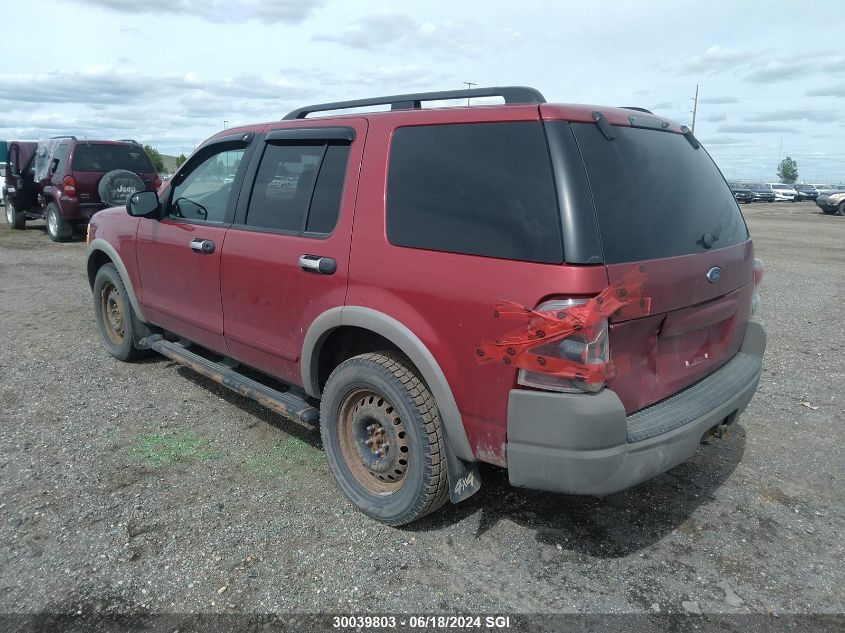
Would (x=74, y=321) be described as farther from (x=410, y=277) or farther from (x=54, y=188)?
(x=54, y=188)

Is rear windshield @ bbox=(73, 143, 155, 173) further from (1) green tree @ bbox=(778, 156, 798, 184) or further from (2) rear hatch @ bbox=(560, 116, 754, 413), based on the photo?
(1) green tree @ bbox=(778, 156, 798, 184)

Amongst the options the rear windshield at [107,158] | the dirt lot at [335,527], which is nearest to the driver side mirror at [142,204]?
the dirt lot at [335,527]

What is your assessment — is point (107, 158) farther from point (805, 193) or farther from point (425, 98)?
point (805, 193)

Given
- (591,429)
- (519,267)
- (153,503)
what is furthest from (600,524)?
(153,503)

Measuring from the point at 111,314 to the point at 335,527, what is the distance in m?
3.50

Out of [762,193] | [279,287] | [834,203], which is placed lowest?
[762,193]

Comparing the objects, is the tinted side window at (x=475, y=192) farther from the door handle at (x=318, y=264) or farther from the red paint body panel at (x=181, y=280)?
the red paint body panel at (x=181, y=280)

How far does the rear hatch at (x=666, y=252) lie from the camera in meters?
2.47

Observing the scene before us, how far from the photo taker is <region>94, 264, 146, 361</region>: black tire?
509 cm

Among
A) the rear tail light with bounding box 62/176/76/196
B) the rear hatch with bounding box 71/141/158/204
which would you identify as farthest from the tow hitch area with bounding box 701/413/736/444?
the rear tail light with bounding box 62/176/76/196

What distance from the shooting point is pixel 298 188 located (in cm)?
346

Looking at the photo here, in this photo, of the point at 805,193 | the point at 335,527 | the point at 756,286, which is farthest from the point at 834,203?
the point at 335,527

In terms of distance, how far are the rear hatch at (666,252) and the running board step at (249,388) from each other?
1748 mm

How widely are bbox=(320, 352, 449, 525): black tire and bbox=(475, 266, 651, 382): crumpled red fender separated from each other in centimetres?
52
